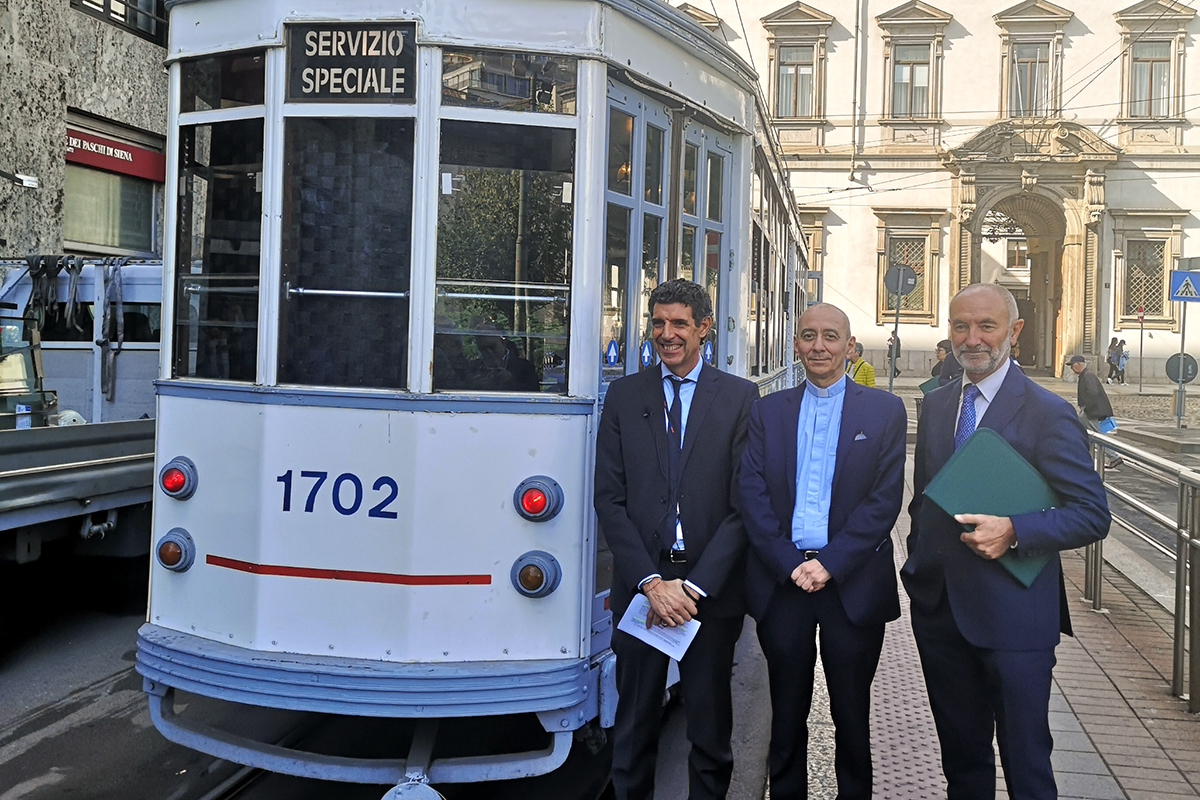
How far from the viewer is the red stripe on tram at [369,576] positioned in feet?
13.0

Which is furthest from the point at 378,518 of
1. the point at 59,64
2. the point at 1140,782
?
the point at 59,64

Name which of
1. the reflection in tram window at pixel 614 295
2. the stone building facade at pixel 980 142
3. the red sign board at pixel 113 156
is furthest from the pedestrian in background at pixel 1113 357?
the reflection in tram window at pixel 614 295

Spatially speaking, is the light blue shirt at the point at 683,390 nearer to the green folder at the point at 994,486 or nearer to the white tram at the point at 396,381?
the white tram at the point at 396,381

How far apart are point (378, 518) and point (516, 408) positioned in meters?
0.60

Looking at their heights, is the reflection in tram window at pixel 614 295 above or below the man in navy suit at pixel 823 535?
above

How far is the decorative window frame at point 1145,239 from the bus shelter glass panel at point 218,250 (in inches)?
1493

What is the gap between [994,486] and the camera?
333 cm

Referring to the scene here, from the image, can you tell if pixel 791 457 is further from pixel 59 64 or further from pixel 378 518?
pixel 59 64

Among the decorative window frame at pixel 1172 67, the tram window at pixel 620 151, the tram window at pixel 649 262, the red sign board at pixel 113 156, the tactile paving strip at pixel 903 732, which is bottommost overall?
the tactile paving strip at pixel 903 732

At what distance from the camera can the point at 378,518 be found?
3.95 m

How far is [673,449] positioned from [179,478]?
180cm

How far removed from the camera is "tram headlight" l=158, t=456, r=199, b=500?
13.7 feet

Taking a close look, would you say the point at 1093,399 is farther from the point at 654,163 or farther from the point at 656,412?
the point at 656,412

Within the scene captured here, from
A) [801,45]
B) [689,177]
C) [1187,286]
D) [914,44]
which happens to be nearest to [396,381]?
[689,177]
